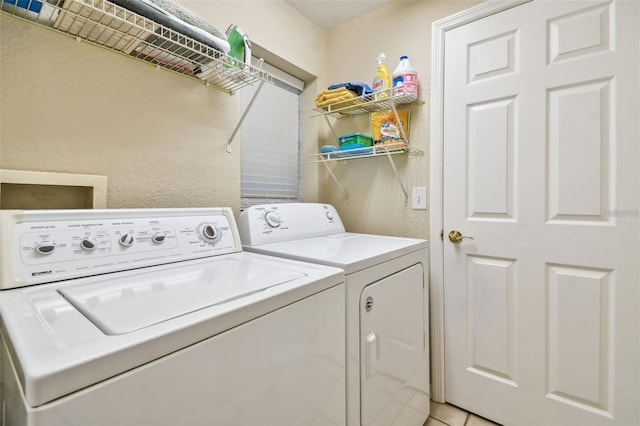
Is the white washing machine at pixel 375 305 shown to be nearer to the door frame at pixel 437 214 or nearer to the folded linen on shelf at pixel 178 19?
the door frame at pixel 437 214

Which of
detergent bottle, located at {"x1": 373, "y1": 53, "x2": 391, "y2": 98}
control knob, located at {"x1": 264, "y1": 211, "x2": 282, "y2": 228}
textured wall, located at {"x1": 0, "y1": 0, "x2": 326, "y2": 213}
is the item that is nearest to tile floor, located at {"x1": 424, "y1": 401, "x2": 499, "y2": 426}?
control knob, located at {"x1": 264, "y1": 211, "x2": 282, "y2": 228}

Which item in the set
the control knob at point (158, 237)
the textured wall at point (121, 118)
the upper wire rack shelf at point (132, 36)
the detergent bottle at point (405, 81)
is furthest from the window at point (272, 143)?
the control knob at point (158, 237)

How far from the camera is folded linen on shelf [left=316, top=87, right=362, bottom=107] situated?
1781 mm

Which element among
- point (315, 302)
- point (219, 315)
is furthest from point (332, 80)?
point (219, 315)

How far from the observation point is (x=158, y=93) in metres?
1.35

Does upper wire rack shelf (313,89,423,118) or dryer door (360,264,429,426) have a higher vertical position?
upper wire rack shelf (313,89,423,118)

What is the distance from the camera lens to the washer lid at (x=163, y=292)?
0.60m

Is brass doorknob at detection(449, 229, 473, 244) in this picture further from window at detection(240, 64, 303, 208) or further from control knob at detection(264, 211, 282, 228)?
window at detection(240, 64, 303, 208)

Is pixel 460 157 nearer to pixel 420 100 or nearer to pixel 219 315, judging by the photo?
pixel 420 100

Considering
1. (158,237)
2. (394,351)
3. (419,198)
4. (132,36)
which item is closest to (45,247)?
(158,237)

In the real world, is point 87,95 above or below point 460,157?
above

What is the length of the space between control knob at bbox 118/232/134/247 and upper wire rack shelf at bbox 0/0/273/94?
69cm

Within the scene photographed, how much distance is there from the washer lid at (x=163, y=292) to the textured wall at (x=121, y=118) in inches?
21.0

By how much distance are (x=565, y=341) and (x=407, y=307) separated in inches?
32.4
